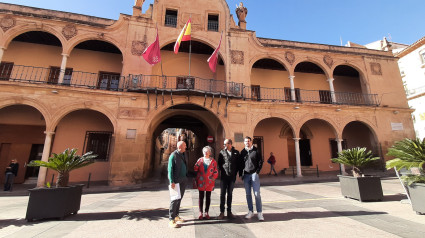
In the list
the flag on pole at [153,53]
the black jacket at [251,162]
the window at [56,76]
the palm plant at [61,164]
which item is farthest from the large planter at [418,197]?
the window at [56,76]

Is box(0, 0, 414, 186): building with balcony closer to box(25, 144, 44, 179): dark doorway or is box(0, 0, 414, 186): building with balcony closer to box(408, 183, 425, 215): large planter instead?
box(25, 144, 44, 179): dark doorway

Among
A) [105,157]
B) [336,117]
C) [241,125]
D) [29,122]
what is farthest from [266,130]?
[29,122]

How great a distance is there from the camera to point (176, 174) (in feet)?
11.9

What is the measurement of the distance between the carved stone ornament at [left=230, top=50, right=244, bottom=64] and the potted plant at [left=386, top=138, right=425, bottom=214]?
9413mm

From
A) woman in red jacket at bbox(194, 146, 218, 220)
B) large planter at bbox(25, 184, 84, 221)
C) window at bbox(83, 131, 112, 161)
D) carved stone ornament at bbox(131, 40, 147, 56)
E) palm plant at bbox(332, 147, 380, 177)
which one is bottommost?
large planter at bbox(25, 184, 84, 221)

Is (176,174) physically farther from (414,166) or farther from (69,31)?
(69,31)

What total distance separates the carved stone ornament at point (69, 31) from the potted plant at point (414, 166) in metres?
15.5

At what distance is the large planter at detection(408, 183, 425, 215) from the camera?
12.5ft

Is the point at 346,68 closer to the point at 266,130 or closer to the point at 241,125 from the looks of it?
the point at 266,130

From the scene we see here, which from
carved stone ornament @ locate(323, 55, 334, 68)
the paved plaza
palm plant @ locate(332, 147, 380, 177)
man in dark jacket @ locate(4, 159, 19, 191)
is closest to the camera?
the paved plaza

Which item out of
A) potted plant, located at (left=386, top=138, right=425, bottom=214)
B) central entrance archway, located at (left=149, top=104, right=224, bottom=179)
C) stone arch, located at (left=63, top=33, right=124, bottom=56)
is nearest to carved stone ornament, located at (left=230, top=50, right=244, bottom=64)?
central entrance archway, located at (left=149, top=104, right=224, bottom=179)

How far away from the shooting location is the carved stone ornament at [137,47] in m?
11.1

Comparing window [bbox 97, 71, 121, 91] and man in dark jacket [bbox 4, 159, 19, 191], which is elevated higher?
window [bbox 97, 71, 121, 91]

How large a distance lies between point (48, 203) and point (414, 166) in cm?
826
